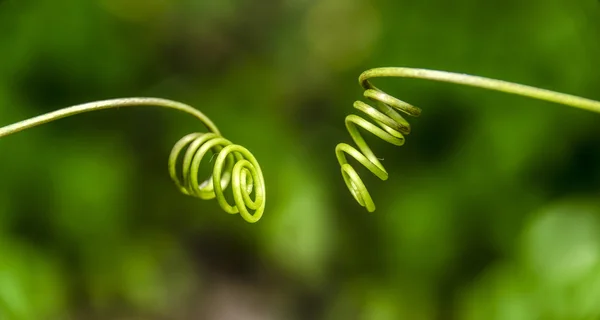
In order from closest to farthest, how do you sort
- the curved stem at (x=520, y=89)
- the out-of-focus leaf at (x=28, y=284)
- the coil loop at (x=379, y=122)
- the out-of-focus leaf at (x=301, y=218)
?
the curved stem at (x=520, y=89)
the coil loop at (x=379, y=122)
the out-of-focus leaf at (x=28, y=284)
the out-of-focus leaf at (x=301, y=218)

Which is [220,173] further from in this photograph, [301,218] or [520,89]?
[301,218]

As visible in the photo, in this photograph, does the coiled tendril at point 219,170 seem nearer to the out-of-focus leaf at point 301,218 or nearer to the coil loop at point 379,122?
the coil loop at point 379,122

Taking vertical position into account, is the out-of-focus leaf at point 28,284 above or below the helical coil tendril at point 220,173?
below

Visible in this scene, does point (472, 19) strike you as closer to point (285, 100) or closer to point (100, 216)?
point (285, 100)

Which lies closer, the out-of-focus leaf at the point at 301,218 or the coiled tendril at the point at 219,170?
the coiled tendril at the point at 219,170

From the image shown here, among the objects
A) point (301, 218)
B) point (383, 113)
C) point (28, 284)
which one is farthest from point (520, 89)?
point (28, 284)

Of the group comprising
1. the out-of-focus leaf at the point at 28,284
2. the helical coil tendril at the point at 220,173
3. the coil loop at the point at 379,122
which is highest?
the coil loop at the point at 379,122

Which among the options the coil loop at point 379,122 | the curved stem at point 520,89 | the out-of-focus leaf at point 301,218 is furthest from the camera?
the out-of-focus leaf at point 301,218

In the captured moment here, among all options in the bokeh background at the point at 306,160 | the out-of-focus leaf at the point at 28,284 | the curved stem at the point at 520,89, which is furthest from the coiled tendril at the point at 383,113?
the out-of-focus leaf at the point at 28,284

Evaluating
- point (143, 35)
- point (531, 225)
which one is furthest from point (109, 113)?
point (531, 225)
